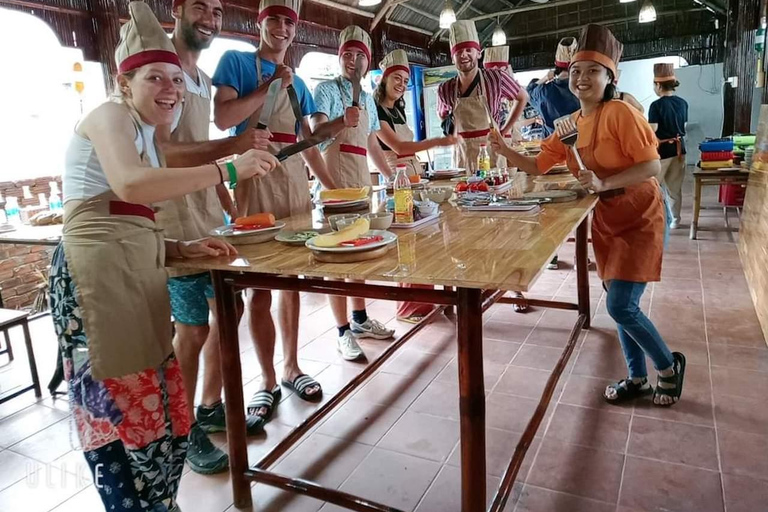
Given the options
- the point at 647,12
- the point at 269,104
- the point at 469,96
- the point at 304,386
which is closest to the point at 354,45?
the point at 269,104

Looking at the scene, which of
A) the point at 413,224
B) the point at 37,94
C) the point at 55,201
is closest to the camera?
the point at 413,224

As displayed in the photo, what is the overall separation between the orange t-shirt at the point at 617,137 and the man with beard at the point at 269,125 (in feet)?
4.08

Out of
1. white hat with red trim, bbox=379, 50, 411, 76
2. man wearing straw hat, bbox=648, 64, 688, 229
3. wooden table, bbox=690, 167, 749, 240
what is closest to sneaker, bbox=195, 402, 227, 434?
white hat with red trim, bbox=379, 50, 411, 76

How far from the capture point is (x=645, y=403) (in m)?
2.37

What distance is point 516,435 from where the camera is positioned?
2201 millimetres

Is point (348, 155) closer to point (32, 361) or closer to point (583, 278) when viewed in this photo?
point (583, 278)

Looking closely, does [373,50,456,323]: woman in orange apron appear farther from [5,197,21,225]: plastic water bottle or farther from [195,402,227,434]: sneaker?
[5,197,21,225]: plastic water bottle

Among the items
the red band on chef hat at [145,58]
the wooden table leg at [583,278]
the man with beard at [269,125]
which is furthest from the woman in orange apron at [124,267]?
the wooden table leg at [583,278]

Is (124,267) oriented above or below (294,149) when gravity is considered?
below

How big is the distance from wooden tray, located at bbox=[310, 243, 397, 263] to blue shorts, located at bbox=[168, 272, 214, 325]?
2.45 feet

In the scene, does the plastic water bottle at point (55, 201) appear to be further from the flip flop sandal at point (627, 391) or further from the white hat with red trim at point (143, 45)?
the flip flop sandal at point (627, 391)

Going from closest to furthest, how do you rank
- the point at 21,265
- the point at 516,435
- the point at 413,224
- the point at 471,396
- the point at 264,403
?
the point at 471,396, the point at 413,224, the point at 516,435, the point at 264,403, the point at 21,265

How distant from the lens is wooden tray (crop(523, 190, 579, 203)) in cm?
217

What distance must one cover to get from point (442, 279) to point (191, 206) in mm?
1177
